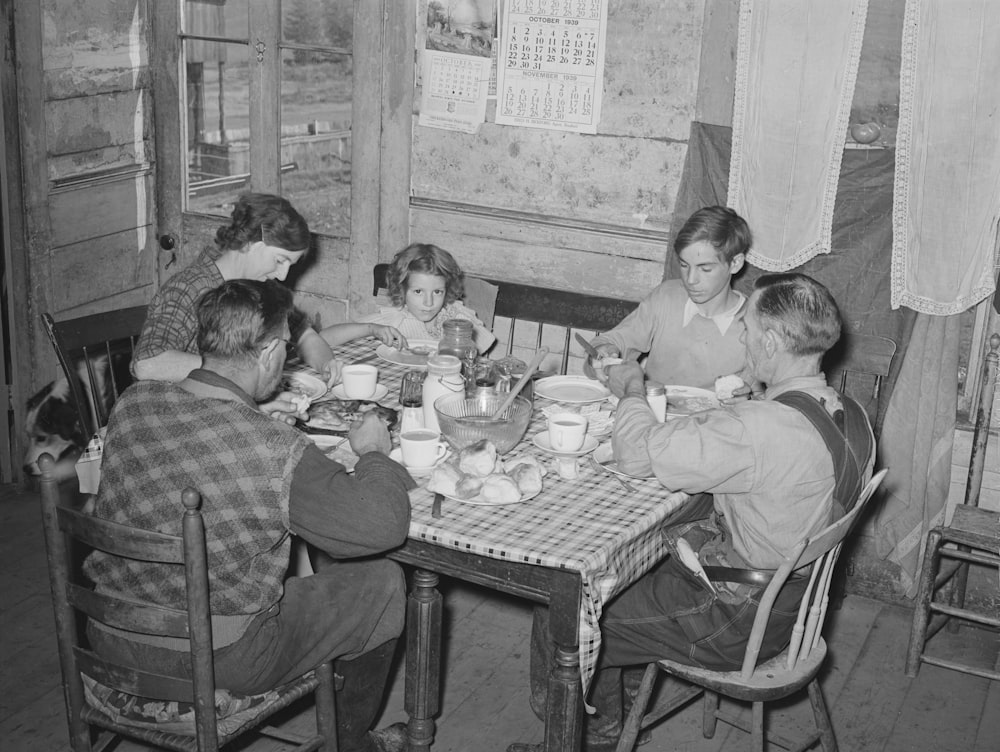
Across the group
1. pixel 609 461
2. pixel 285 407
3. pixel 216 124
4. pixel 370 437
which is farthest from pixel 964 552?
pixel 216 124

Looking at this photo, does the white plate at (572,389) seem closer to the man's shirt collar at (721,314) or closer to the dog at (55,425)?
the man's shirt collar at (721,314)

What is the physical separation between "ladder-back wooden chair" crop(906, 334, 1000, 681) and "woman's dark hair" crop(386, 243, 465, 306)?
6.22ft

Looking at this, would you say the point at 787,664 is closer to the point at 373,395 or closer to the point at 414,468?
the point at 414,468

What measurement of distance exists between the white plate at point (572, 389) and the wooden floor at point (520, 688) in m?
0.90

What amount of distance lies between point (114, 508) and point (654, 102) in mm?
2649

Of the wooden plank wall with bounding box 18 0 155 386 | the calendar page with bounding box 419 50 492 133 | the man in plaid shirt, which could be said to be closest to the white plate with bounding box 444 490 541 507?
the man in plaid shirt

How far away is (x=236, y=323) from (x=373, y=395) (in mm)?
1029

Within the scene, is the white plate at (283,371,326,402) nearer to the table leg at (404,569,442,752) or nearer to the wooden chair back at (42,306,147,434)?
the wooden chair back at (42,306,147,434)

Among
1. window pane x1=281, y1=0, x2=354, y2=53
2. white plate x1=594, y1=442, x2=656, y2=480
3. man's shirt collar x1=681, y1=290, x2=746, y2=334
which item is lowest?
white plate x1=594, y1=442, x2=656, y2=480

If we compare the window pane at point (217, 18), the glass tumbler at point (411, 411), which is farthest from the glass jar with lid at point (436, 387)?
the window pane at point (217, 18)

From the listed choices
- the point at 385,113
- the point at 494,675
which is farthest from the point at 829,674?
the point at 385,113

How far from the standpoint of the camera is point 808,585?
2.68 metres

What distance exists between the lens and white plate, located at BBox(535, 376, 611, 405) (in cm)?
346

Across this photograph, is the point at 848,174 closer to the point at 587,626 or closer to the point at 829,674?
the point at 829,674
